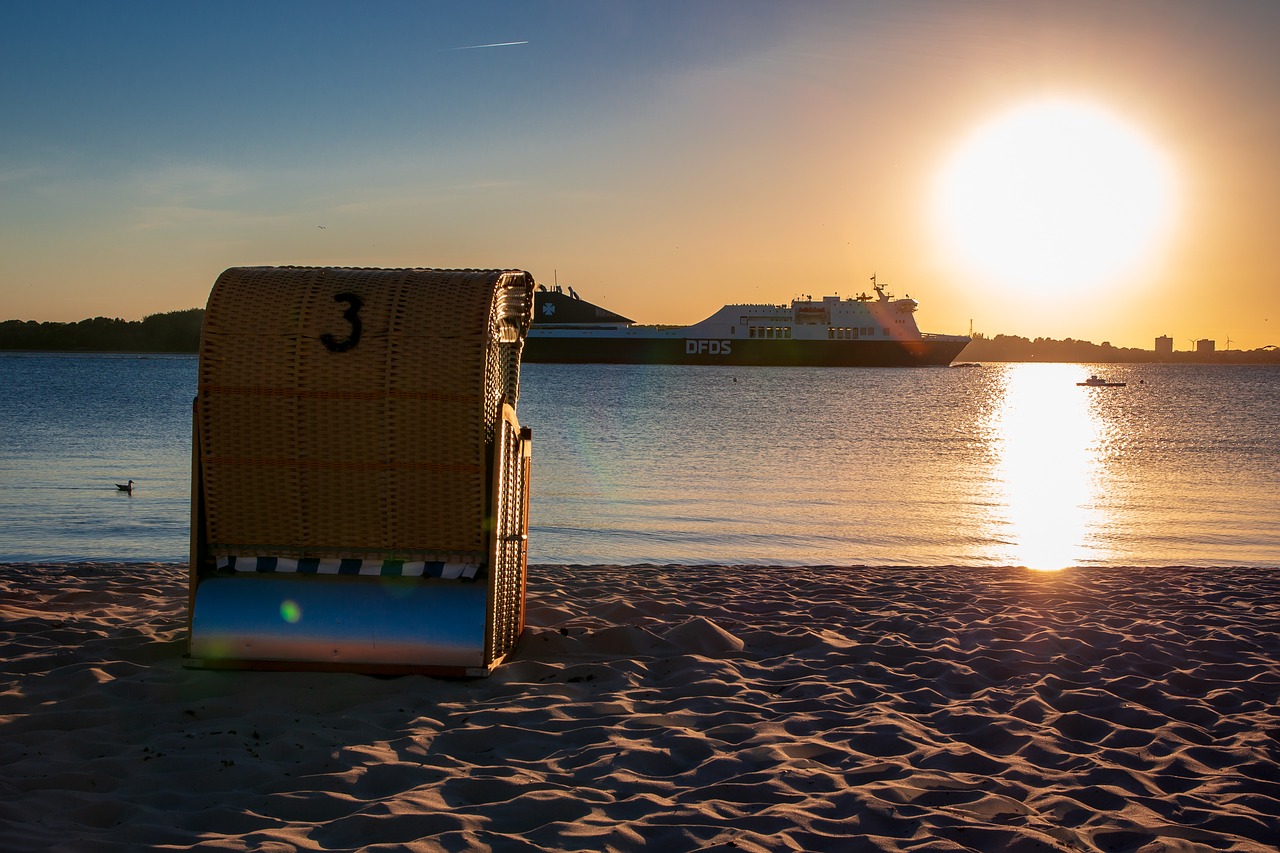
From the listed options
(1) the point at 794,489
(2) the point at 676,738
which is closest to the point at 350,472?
(2) the point at 676,738

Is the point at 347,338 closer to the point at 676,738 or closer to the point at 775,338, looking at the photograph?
the point at 676,738

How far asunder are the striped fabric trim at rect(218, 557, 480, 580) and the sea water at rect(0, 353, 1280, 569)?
13.7ft

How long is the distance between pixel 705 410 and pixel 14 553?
99.8 ft

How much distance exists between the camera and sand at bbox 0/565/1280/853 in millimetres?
2863

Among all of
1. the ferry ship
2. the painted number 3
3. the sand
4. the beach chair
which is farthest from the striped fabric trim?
the ferry ship

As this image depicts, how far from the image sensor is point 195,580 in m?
4.19

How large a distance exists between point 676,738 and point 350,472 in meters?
1.61

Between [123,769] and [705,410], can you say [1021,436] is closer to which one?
[705,410]

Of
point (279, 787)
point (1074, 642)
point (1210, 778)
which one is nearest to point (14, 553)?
point (279, 787)

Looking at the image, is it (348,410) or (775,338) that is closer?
(348,410)

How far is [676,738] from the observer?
11.9 feet

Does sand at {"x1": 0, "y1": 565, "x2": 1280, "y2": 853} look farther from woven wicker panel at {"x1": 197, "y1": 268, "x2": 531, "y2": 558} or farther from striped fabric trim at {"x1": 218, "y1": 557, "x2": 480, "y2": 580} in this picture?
woven wicker panel at {"x1": 197, "y1": 268, "x2": 531, "y2": 558}

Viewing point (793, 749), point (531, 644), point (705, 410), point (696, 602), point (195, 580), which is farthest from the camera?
point (705, 410)

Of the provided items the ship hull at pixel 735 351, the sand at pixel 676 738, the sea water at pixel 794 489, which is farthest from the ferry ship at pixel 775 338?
the sand at pixel 676 738
